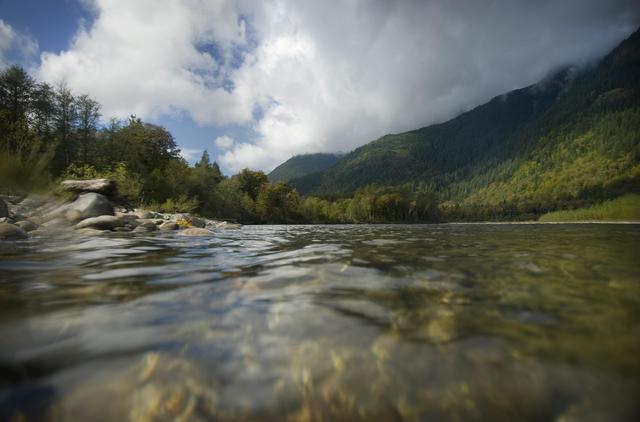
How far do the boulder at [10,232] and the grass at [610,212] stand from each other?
397ft

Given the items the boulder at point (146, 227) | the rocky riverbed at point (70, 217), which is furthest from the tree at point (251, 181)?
the boulder at point (146, 227)

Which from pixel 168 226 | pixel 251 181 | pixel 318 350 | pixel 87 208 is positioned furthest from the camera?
pixel 251 181

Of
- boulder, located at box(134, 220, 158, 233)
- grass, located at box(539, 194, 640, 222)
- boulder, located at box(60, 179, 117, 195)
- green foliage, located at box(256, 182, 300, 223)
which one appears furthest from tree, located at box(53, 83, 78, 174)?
grass, located at box(539, 194, 640, 222)

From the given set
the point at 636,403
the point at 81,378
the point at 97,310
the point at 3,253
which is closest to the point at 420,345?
the point at 636,403

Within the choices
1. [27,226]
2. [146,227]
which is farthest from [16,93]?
[27,226]

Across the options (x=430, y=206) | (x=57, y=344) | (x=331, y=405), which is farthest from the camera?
(x=430, y=206)

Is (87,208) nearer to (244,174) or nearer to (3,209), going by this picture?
(3,209)

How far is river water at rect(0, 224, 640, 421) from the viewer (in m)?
1.46

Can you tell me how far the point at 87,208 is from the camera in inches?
554

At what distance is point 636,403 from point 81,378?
2879 millimetres

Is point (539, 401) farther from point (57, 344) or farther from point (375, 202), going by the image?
point (375, 202)

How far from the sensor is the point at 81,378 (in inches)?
64.1

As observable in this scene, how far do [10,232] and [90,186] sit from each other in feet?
35.3

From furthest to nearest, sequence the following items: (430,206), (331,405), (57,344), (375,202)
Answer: (430,206) → (375,202) → (57,344) → (331,405)
